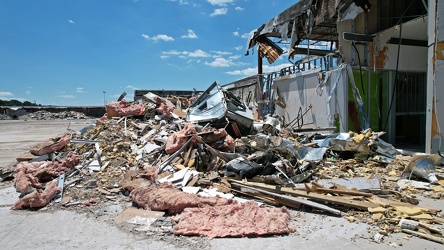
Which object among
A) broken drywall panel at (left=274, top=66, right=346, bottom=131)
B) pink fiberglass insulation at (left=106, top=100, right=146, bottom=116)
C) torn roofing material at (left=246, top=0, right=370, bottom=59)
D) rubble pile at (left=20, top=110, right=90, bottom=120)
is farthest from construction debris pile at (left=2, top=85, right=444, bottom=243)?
rubble pile at (left=20, top=110, right=90, bottom=120)

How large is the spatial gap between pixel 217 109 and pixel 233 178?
4783 millimetres

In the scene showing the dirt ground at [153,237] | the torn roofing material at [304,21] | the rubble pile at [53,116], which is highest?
the torn roofing material at [304,21]

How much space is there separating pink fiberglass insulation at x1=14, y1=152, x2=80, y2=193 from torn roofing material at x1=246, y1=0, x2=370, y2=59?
28.6 ft

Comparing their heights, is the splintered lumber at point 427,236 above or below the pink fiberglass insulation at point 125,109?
below

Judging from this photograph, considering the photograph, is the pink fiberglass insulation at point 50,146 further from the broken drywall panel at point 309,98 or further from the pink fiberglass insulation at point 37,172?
the broken drywall panel at point 309,98

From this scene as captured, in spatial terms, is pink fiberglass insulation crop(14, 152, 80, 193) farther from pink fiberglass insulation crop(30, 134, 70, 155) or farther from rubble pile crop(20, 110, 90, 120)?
rubble pile crop(20, 110, 90, 120)

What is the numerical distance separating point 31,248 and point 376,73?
10377mm

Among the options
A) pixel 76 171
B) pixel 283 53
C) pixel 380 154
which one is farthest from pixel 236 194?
pixel 283 53

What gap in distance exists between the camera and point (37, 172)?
20.2ft

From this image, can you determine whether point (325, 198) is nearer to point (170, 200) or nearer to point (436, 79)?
point (170, 200)

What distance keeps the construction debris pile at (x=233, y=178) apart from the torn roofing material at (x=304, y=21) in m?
4.03

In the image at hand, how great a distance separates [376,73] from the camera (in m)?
9.80

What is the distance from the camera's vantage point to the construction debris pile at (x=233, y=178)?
3.85 meters

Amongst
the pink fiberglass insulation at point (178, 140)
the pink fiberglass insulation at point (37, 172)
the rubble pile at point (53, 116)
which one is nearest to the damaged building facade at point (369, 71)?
the pink fiberglass insulation at point (178, 140)
